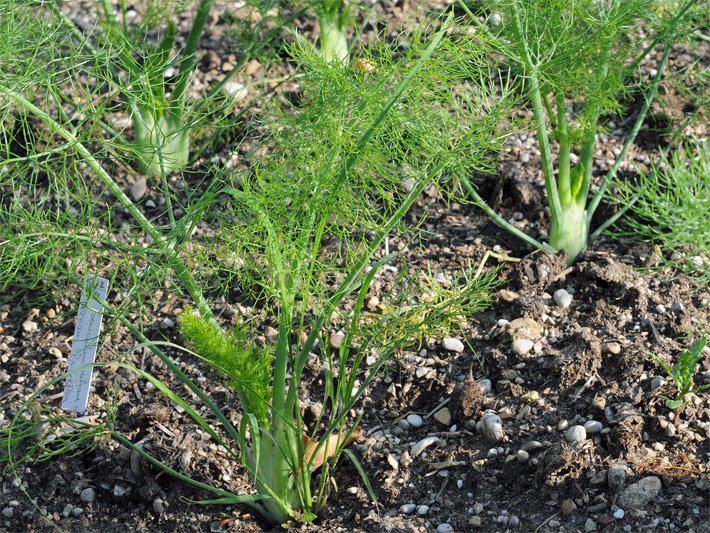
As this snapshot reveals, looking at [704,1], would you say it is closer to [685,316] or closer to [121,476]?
[685,316]

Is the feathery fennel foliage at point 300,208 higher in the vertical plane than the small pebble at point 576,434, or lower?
higher

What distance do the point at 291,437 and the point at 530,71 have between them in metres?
0.98

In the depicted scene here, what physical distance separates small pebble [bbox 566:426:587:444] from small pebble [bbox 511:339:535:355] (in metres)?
0.29

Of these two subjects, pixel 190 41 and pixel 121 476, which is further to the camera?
pixel 190 41

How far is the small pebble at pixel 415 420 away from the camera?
2.29 meters

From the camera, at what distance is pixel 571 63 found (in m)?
2.37

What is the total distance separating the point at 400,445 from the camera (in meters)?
2.24

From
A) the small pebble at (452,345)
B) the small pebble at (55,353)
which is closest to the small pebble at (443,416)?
the small pebble at (452,345)

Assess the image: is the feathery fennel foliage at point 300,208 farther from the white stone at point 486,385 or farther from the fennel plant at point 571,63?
the white stone at point 486,385

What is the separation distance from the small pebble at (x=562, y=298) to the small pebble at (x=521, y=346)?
19 cm

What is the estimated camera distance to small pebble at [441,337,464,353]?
245 centimetres

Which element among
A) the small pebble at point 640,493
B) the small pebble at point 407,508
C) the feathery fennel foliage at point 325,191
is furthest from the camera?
the small pebble at point 407,508

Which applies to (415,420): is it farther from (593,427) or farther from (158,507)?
(158,507)

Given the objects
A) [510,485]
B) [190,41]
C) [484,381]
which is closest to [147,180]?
[190,41]
